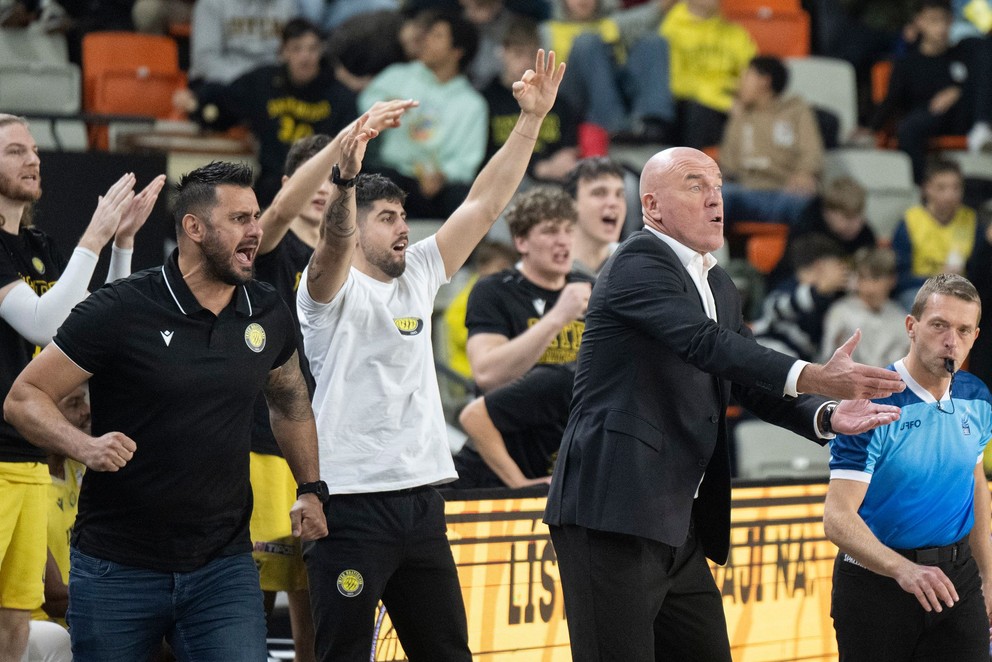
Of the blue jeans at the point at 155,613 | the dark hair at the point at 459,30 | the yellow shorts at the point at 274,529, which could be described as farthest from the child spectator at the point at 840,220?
the blue jeans at the point at 155,613

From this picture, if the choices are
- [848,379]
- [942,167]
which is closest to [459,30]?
[942,167]

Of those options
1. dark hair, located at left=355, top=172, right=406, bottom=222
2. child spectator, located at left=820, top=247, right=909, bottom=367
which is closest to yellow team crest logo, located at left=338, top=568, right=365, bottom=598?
dark hair, located at left=355, top=172, right=406, bottom=222

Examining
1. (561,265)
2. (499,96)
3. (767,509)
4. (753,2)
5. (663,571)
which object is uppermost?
(753,2)

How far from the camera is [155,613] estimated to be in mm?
4082

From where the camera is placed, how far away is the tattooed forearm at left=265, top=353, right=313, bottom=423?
4469mm

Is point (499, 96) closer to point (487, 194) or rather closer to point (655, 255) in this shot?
→ point (487, 194)

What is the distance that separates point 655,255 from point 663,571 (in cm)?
96

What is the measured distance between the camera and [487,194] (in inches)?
202

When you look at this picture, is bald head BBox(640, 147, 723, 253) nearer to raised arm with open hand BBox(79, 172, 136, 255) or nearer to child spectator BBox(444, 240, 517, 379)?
raised arm with open hand BBox(79, 172, 136, 255)

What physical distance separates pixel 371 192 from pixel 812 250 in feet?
21.2

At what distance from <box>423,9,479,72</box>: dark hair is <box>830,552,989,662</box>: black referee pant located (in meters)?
6.82

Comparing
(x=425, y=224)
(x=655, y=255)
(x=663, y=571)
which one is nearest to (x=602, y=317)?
(x=655, y=255)

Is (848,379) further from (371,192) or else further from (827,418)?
(371,192)

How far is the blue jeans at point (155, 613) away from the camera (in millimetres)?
4059
